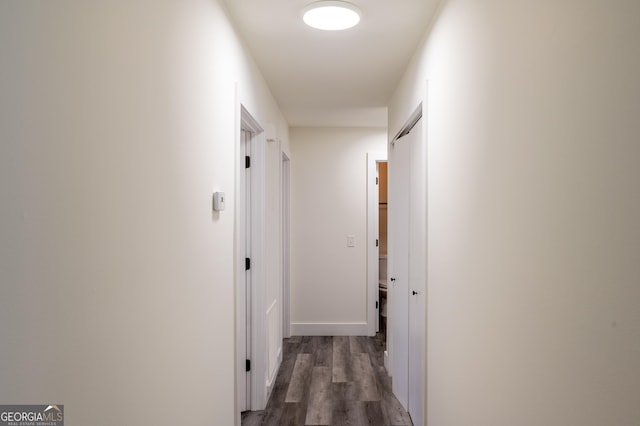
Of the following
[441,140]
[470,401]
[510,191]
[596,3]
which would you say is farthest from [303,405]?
[596,3]

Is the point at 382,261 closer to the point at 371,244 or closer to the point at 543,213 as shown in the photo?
the point at 371,244

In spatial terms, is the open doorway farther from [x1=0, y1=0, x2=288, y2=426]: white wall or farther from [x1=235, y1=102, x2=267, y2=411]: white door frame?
[x1=0, y1=0, x2=288, y2=426]: white wall

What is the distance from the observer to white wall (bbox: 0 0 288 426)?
698 mm

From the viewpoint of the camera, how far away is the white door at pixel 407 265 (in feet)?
8.38

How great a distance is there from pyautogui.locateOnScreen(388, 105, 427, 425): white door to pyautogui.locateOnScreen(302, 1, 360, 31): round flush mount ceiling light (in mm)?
697

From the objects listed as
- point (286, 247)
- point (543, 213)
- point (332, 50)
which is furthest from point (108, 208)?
point (286, 247)

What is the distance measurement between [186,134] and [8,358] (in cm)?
92

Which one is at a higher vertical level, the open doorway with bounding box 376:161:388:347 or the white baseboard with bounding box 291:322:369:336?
the open doorway with bounding box 376:161:388:347

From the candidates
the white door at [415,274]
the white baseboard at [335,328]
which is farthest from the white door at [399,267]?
the white baseboard at [335,328]

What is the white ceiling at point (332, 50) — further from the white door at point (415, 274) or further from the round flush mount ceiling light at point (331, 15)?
the white door at point (415, 274)

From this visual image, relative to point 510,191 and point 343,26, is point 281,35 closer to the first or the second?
point 343,26

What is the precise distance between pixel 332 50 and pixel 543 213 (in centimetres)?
190

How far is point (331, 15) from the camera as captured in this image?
2018 millimetres

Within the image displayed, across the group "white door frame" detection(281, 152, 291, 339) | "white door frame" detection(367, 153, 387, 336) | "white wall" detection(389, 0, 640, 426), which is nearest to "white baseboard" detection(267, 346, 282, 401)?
"white door frame" detection(281, 152, 291, 339)
